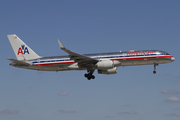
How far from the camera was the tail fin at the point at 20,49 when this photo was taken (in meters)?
58.7

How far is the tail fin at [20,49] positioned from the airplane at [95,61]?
1.25 metres

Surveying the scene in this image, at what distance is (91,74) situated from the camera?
2228 inches

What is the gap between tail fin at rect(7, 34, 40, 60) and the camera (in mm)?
58656

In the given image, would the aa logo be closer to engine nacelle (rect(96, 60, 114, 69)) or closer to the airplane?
the airplane

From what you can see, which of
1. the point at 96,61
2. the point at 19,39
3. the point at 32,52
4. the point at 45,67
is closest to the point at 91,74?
the point at 96,61

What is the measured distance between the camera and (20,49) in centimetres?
5962

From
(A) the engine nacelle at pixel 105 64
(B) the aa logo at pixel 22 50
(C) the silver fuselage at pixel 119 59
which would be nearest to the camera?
(A) the engine nacelle at pixel 105 64

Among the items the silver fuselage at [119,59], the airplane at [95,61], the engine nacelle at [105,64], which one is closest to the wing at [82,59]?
the airplane at [95,61]

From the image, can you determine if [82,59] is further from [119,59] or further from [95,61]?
[119,59]

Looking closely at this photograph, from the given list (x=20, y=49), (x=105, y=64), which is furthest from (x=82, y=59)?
(x=20, y=49)

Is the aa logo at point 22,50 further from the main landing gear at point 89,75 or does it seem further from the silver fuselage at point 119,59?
the main landing gear at point 89,75

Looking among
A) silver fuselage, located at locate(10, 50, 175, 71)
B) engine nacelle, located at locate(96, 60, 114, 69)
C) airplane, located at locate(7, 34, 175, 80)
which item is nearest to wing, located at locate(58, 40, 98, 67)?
airplane, located at locate(7, 34, 175, 80)

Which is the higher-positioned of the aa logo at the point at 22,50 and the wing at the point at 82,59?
the aa logo at the point at 22,50

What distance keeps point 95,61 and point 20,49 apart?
1712 cm
